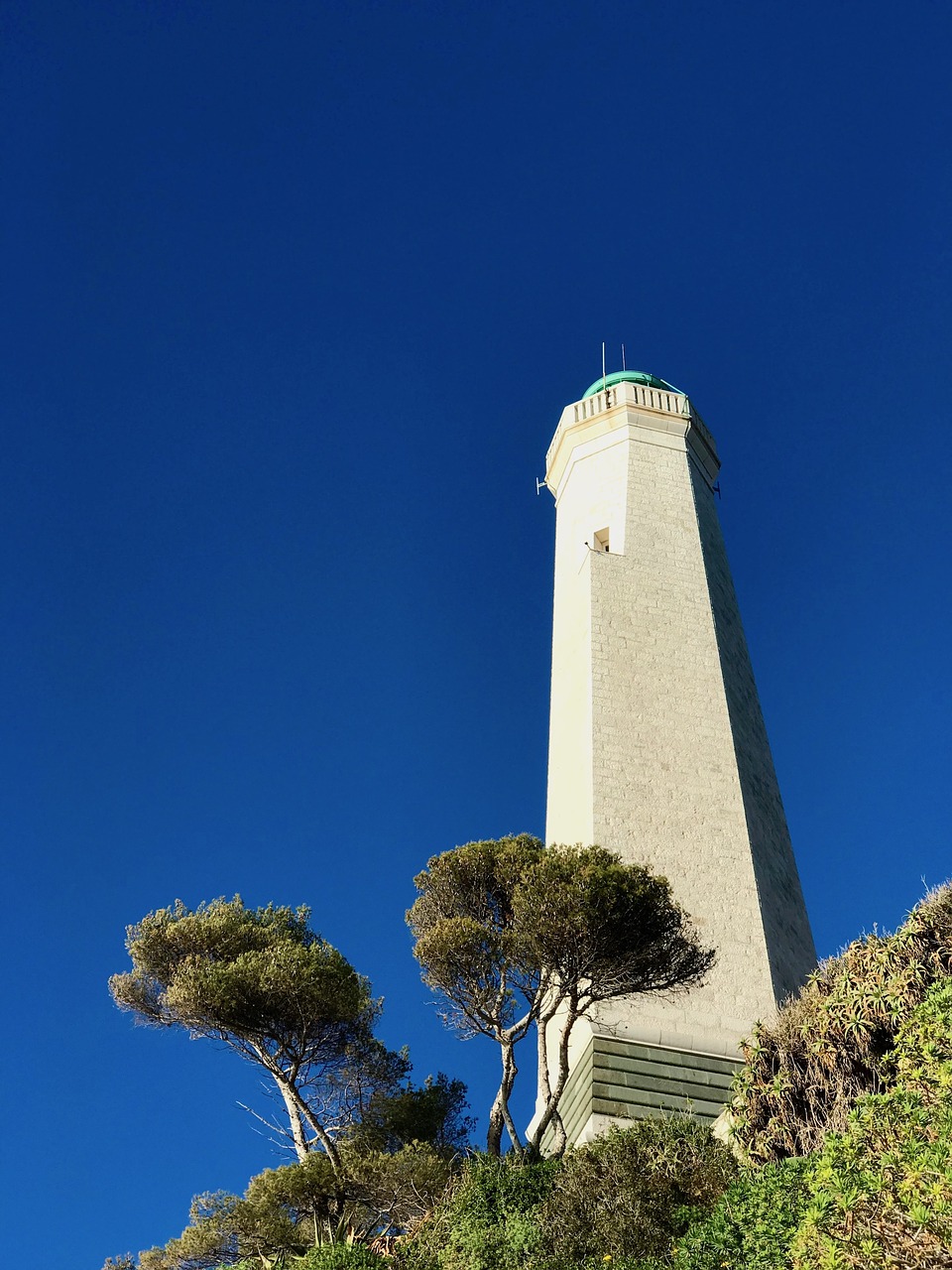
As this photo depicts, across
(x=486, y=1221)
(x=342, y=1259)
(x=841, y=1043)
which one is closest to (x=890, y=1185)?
(x=841, y=1043)

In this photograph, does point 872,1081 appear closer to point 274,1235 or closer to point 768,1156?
point 768,1156

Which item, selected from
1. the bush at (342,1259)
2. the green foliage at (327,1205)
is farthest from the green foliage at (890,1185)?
the green foliage at (327,1205)

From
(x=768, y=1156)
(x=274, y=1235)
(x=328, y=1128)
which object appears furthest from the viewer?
(x=328, y=1128)

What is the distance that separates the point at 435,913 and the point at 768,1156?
505 centimetres

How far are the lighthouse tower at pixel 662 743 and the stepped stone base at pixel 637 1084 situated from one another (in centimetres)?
2

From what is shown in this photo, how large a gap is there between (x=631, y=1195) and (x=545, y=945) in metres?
3.04

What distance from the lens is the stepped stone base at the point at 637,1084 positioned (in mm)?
14375

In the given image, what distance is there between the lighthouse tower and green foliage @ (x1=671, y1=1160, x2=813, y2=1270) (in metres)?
4.62

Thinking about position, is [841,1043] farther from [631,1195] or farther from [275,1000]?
[275,1000]

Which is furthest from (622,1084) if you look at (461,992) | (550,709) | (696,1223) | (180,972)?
(550,709)

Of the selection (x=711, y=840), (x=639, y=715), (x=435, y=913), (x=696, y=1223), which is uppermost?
(x=639, y=715)

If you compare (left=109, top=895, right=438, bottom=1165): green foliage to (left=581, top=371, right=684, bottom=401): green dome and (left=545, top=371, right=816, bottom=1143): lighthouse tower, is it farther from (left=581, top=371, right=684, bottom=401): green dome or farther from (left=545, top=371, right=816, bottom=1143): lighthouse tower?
(left=581, top=371, right=684, bottom=401): green dome

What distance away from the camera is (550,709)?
2111 cm

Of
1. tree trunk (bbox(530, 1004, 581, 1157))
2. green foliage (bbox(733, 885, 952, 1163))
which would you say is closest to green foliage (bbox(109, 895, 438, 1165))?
tree trunk (bbox(530, 1004, 581, 1157))
